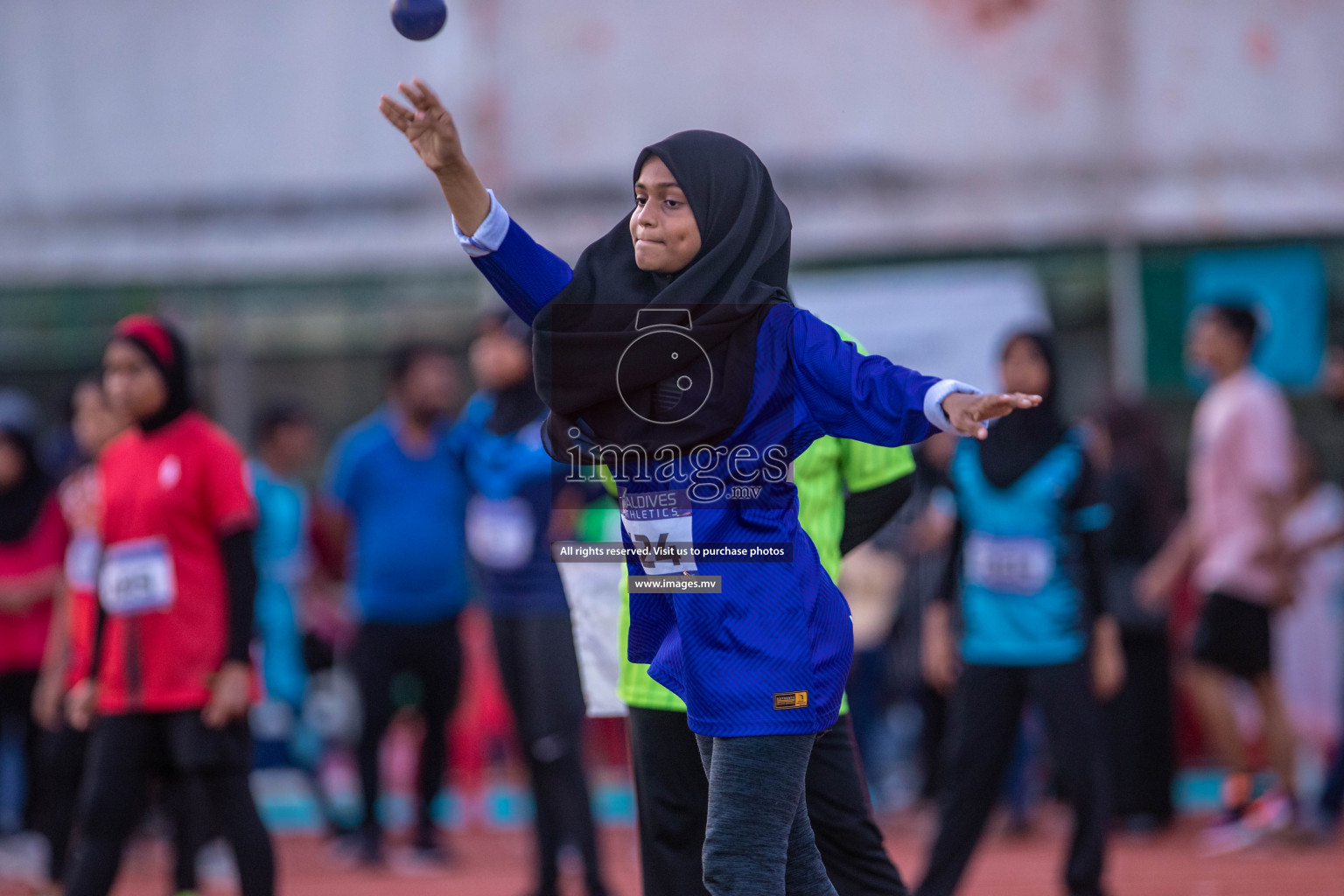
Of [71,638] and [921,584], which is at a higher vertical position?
[71,638]

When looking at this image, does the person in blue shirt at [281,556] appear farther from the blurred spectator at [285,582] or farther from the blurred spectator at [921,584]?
the blurred spectator at [921,584]

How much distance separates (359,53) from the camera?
11234 millimetres

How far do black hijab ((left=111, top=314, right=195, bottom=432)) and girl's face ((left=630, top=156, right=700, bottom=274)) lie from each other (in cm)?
225

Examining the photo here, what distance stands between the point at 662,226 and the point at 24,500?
4959mm

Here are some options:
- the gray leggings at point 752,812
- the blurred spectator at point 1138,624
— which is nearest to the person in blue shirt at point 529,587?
the gray leggings at point 752,812

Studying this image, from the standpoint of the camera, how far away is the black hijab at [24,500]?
7.05 metres

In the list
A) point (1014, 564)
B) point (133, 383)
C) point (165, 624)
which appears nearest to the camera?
point (165, 624)

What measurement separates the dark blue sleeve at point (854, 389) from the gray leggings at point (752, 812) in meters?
0.61

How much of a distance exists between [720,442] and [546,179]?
817 cm

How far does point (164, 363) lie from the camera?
4832 mm

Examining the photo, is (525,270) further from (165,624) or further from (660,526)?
(165,624)

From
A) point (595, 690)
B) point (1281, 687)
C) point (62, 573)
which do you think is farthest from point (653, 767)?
point (1281, 687)

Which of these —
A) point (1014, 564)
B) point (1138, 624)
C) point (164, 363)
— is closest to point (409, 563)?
point (164, 363)

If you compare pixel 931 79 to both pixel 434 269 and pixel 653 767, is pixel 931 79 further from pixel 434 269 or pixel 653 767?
pixel 653 767
